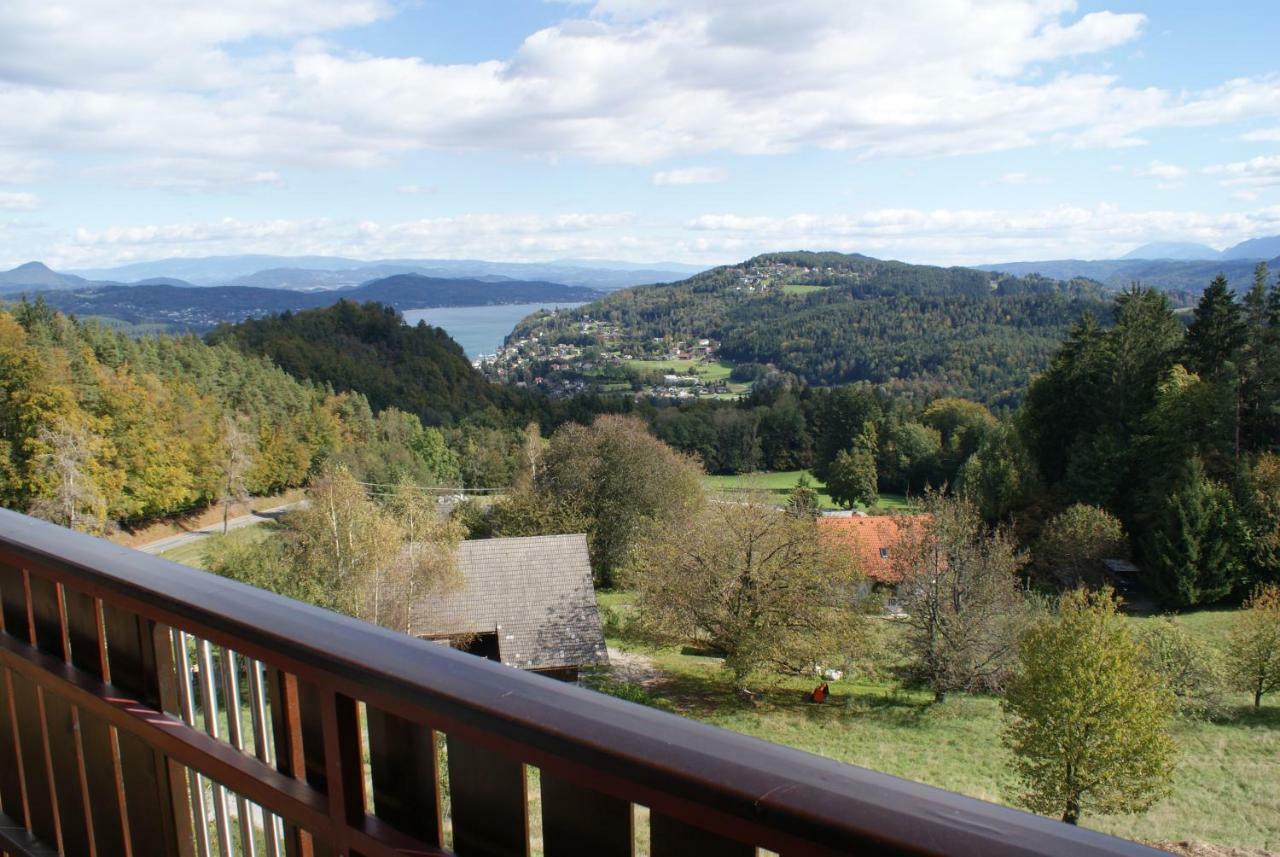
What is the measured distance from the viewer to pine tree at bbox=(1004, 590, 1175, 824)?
10.7 meters

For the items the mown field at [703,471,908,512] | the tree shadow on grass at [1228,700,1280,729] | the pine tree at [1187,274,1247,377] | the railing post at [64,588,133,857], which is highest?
the railing post at [64,588,133,857]

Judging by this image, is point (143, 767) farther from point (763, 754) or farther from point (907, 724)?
point (907, 724)

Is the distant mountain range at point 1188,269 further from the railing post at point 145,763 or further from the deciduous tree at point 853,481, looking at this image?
the railing post at point 145,763

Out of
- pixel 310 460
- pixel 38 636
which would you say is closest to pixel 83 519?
pixel 310 460

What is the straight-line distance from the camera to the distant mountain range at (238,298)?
299 feet

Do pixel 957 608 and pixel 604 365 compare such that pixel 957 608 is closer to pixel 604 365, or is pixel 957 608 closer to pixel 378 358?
pixel 378 358

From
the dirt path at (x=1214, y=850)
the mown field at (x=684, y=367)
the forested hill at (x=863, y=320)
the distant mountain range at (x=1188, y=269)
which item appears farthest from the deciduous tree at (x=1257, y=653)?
the distant mountain range at (x=1188, y=269)

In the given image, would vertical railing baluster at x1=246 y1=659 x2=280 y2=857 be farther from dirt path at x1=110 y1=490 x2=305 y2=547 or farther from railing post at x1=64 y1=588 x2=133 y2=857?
dirt path at x1=110 y1=490 x2=305 y2=547

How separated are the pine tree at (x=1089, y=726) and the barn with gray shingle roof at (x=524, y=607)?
879 centimetres

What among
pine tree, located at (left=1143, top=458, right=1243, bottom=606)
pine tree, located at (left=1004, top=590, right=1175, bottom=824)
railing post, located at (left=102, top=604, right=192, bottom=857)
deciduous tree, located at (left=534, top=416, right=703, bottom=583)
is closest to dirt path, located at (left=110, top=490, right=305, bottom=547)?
deciduous tree, located at (left=534, top=416, right=703, bottom=583)

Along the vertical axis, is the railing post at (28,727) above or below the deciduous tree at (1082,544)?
above

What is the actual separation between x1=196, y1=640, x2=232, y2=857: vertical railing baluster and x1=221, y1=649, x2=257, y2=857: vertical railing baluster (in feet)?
0.07

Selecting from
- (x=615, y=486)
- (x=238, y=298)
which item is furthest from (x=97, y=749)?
(x=238, y=298)

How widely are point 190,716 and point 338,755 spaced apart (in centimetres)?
57
